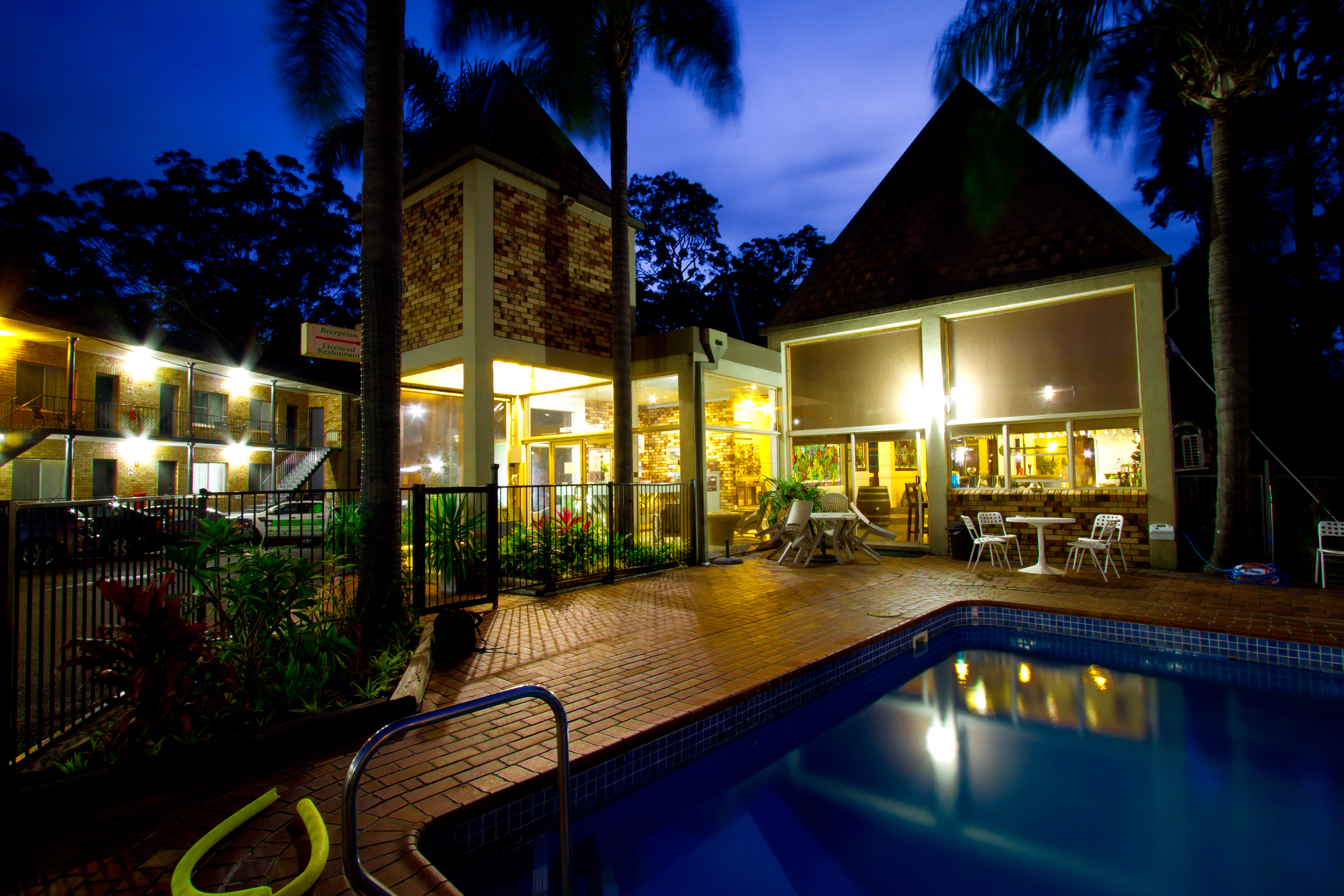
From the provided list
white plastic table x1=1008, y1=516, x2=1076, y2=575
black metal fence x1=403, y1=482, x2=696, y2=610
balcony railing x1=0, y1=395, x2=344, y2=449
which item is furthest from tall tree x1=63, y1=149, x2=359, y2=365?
white plastic table x1=1008, y1=516, x2=1076, y2=575

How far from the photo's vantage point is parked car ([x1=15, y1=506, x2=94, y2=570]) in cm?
296

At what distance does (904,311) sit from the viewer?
11328 millimetres

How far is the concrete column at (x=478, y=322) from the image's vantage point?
29.6 feet

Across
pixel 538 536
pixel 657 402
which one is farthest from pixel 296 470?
pixel 538 536

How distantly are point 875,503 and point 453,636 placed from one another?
29.8 feet

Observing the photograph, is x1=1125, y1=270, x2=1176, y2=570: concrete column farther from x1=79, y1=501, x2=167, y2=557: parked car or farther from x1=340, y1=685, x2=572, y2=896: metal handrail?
x1=79, y1=501, x2=167, y2=557: parked car

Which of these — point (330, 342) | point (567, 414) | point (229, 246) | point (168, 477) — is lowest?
point (168, 477)

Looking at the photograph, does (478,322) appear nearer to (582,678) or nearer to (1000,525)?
(582,678)

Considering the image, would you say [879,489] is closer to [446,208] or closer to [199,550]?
[446,208]

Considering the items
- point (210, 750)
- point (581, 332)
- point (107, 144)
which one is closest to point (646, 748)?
point (210, 750)

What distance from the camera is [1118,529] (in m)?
8.59

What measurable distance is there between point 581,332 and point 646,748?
8.15m

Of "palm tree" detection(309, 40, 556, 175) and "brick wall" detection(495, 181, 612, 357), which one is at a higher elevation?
"palm tree" detection(309, 40, 556, 175)

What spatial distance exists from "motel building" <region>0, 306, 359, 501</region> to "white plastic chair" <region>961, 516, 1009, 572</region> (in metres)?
14.8
